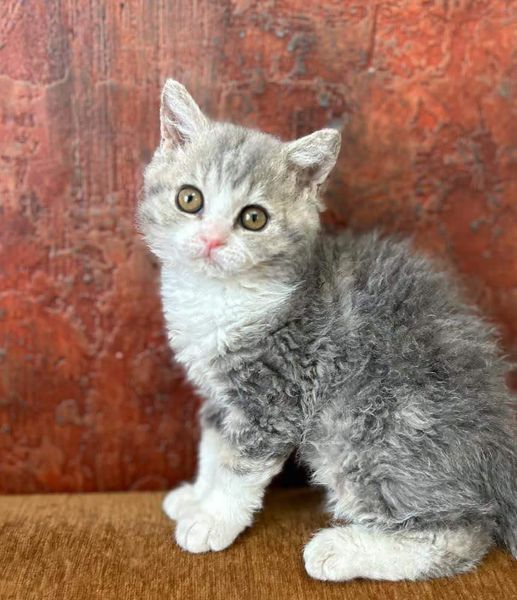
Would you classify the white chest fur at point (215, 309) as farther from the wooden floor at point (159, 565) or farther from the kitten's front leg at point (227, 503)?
the wooden floor at point (159, 565)

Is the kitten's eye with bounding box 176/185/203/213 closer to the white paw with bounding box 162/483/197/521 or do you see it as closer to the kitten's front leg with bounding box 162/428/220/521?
the kitten's front leg with bounding box 162/428/220/521

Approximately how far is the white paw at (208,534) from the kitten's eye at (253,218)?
0.56m

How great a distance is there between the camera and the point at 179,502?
1378 millimetres

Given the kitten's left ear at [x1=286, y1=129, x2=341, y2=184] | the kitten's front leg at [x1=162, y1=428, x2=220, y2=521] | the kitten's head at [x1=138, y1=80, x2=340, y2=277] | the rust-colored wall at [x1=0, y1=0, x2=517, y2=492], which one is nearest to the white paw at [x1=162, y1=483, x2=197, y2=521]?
the kitten's front leg at [x1=162, y1=428, x2=220, y2=521]

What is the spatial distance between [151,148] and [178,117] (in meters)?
0.21

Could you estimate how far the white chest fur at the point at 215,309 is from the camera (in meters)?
1.18

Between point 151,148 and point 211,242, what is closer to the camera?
point 211,242

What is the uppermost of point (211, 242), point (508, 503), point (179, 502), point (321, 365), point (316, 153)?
point (316, 153)

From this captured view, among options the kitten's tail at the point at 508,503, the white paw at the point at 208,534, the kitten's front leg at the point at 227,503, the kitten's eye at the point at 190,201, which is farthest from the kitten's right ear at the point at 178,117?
the kitten's tail at the point at 508,503

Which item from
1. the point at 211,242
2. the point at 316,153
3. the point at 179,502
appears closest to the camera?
the point at 211,242

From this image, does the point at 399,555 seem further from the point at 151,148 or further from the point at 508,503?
the point at 151,148

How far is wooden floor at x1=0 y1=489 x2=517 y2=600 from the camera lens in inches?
42.9

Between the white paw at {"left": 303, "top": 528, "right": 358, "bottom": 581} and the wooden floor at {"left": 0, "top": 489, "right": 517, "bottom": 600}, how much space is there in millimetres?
19

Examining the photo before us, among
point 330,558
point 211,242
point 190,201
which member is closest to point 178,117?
point 190,201
